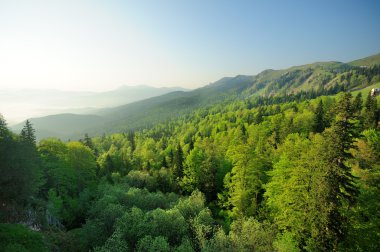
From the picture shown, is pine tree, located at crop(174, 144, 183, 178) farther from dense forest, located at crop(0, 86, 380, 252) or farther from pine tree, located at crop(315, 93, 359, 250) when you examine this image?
pine tree, located at crop(315, 93, 359, 250)

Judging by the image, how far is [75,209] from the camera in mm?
43656

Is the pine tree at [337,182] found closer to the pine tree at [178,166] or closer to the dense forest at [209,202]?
the dense forest at [209,202]

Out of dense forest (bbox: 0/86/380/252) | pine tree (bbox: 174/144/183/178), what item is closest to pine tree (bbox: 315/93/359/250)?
dense forest (bbox: 0/86/380/252)

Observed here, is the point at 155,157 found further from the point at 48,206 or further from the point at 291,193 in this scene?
the point at 291,193

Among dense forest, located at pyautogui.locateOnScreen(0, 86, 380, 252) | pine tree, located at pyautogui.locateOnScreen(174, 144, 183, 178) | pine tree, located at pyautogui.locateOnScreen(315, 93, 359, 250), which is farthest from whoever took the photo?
pine tree, located at pyautogui.locateOnScreen(174, 144, 183, 178)

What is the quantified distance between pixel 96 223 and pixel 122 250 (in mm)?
9657

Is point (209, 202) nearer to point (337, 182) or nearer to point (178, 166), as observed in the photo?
point (178, 166)

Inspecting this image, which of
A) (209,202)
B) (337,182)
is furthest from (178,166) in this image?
(337,182)

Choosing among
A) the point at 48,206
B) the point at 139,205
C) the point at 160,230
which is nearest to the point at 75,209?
the point at 48,206

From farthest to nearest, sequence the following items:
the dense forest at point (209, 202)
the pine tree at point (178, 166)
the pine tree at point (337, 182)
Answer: the pine tree at point (178, 166), the dense forest at point (209, 202), the pine tree at point (337, 182)

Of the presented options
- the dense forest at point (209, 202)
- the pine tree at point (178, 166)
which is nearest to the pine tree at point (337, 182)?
the dense forest at point (209, 202)

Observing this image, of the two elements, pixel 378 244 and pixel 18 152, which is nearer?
pixel 378 244

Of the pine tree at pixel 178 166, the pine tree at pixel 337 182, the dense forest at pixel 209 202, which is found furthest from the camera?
the pine tree at pixel 178 166

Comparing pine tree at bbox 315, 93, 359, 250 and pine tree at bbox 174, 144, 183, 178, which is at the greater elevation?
pine tree at bbox 315, 93, 359, 250
